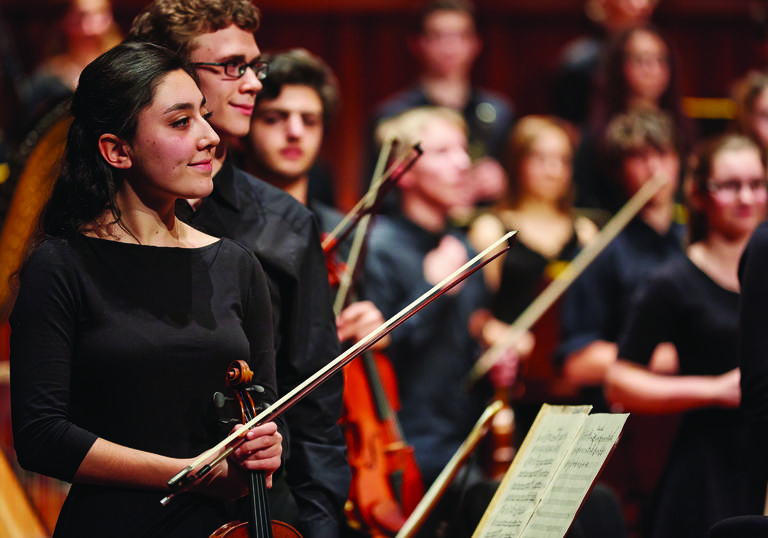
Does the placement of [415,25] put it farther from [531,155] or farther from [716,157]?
[716,157]

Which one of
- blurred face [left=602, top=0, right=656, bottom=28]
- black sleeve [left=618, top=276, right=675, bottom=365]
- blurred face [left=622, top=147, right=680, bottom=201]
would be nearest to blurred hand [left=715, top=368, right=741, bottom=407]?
black sleeve [left=618, top=276, right=675, bottom=365]

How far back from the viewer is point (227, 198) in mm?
2002

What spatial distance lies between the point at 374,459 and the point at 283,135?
79 cm

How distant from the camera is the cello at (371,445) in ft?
7.76

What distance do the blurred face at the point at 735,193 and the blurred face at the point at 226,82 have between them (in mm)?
1396

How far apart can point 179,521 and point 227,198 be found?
0.64 metres

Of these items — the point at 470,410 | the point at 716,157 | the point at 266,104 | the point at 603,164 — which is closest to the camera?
the point at 266,104

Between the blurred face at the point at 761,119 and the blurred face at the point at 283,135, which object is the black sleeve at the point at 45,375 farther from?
the blurred face at the point at 761,119

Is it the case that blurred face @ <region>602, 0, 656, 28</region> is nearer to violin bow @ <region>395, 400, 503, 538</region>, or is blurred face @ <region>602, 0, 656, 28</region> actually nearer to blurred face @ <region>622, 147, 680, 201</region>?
blurred face @ <region>622, 147, 680, 201</region>

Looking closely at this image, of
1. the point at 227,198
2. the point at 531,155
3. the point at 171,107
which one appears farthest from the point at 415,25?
→ the point at 171,107

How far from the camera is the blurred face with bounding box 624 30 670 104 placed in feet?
13.9

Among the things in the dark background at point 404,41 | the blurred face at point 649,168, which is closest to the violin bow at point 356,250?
the blurred face at point 649,168

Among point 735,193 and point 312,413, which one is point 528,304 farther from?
point 312,413

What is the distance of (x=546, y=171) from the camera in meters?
3.97
